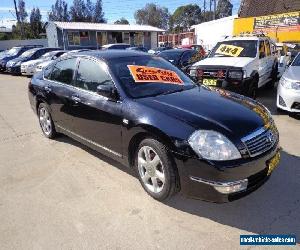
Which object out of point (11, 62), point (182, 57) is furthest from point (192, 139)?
point (11, 62)

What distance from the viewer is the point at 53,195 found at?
3963 mm

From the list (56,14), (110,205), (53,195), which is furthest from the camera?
(56,14)

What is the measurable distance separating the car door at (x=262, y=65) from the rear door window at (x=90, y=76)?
5569 mm

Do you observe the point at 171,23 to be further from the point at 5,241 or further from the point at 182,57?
the point at 5,241

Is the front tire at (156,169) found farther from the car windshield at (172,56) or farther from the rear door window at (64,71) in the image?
the car windshield at (172,56)

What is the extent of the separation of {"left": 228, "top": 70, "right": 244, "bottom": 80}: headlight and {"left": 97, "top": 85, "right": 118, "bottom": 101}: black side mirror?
449cm

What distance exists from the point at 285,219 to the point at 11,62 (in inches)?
740

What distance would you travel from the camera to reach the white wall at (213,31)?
1289 inches

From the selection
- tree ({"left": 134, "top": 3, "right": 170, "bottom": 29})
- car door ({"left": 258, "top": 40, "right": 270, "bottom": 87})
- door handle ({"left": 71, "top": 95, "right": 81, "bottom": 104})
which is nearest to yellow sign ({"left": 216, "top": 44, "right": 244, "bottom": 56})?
car door ({"left": 258, "top": 40, "right": 270, "bottom": 87})

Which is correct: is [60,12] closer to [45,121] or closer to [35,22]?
[35,22]

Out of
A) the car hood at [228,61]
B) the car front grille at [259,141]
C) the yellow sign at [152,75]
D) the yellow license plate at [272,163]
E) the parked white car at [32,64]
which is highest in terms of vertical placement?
the yellow sign at [152,75]

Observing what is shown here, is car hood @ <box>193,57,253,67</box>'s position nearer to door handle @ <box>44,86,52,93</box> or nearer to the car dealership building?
door handle @ <box>44,86,52,93</box>

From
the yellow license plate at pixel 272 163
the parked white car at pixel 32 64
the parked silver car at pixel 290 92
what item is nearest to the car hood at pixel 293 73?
the parked silver car at pixel 290 92

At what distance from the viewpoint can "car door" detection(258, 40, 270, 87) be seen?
8.87 m
